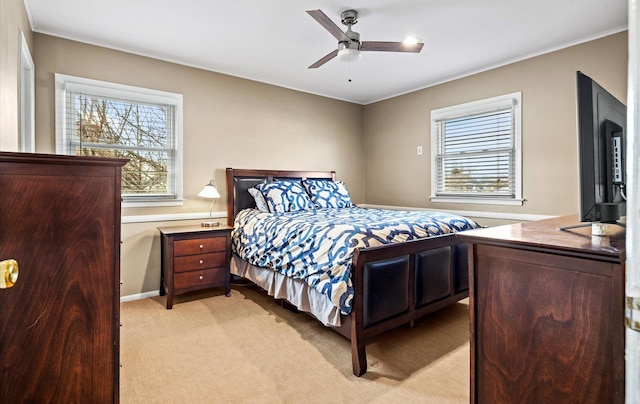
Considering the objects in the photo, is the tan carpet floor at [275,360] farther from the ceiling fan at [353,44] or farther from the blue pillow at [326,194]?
the ceiling fan at [353,44]

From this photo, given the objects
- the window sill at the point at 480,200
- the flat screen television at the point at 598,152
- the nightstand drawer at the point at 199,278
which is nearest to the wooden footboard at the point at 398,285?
the flat screen television at the point at 598,152

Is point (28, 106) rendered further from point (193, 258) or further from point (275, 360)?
point (275, 360)

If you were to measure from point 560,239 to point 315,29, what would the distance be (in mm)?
2512

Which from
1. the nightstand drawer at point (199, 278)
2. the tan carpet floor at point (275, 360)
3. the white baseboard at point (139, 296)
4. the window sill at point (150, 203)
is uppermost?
the window sill at point (150, 203)

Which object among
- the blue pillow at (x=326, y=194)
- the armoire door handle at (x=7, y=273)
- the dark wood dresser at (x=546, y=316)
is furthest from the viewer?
the blue pillow at (x=326, y=194)

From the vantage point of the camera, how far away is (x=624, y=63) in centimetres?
283

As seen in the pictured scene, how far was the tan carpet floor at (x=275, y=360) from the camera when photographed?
1.83 metres

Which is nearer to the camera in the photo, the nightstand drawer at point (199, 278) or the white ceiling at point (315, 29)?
the white ceiling at point (315, 29)

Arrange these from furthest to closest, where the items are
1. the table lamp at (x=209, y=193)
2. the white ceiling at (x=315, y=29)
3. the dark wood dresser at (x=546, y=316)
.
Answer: the table lamp at (x=209, y=193)
the white ceiling at (x=315, y=29)
the dark wood dresser at (x=546, y=316)

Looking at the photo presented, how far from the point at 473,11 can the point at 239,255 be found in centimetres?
300

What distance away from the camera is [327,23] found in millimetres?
2357

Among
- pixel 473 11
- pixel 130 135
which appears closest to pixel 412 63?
pixel 473 11

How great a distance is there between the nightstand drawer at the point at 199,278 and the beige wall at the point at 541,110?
2.70 m

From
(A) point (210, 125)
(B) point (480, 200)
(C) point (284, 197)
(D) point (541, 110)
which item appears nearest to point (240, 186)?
(C) point (284, 197)
